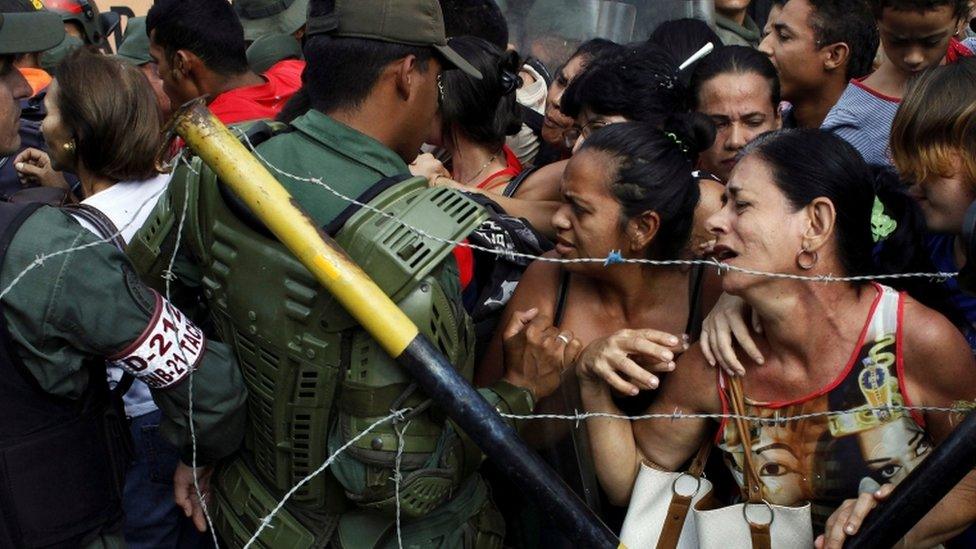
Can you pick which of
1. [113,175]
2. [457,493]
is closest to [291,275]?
[457,493]

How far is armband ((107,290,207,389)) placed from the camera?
92.0 inches

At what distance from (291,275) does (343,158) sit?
323 millimetres

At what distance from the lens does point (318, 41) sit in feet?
8.45

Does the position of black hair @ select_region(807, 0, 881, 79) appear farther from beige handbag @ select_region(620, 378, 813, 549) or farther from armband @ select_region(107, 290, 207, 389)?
armband @ select_region(107, 290, 207, 389)

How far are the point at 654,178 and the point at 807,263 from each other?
0.53 meters

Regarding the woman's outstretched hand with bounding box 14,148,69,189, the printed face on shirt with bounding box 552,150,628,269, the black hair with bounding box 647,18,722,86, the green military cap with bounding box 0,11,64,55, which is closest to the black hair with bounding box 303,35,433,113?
the printed face on shirt with bounding box 552,150,628,269

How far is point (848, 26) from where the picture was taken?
13.9ft

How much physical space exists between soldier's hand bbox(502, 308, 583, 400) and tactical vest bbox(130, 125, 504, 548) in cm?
21

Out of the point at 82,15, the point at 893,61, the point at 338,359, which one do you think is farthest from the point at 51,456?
the point at 82,15

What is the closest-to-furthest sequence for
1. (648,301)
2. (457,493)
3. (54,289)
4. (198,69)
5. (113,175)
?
(54,289) < (457,493) < (648,301) < (113,175) < (198,69)

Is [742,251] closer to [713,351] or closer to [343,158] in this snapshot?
[713,351]

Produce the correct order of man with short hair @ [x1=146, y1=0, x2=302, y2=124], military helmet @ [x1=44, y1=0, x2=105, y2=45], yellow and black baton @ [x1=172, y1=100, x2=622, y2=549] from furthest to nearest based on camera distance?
military helmet @ [x1=44, y1=0, x2=105, y2=45] < man with short hair @ [x1=146, y1=0, x2=302, y2=124] < yellow and black baton @ [x1=172, y1=100, x2=622, y2=549]

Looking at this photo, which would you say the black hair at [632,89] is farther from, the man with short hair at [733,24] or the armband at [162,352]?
the man with short hair at [733,24]

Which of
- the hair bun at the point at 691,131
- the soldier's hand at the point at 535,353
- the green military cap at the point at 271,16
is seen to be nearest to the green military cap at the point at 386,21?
the soldier's hand at the point at 535,353
